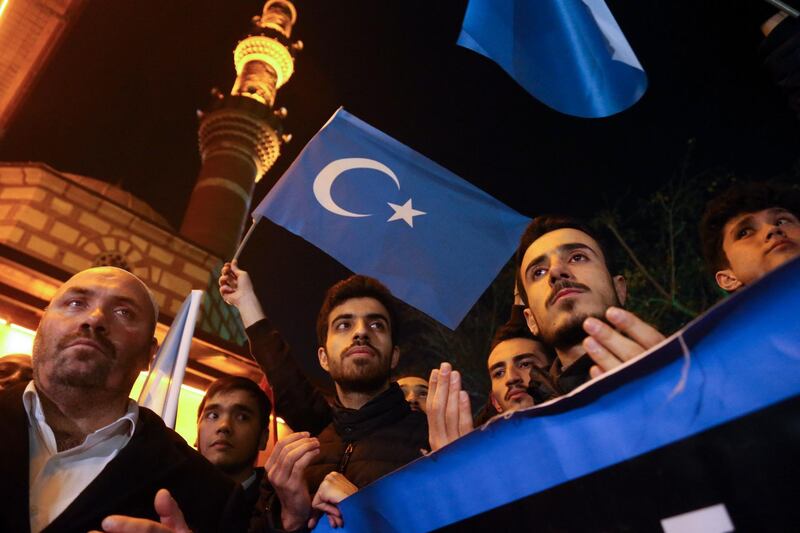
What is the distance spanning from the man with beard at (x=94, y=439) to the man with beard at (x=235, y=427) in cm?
138

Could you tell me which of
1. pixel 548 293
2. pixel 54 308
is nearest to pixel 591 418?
pixel 548 293

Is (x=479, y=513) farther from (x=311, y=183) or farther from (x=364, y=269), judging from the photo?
(x=311, y=183)

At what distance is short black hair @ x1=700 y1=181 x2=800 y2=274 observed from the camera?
298 cm

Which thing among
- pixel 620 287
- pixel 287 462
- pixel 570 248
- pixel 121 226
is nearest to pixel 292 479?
pixel 287 462

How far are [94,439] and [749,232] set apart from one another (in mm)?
2981

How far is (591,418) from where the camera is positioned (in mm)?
1478

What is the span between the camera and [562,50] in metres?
3.75

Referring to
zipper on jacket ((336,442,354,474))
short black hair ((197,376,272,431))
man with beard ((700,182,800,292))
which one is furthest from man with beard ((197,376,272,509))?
man with beard ((700,182,800,292))

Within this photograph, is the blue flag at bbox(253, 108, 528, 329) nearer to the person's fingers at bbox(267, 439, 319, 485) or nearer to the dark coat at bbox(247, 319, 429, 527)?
the dark coat at bbox(247, 319, 429, 527)

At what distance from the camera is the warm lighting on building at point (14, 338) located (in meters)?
5.54

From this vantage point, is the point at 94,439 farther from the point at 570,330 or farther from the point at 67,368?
the point at 570,330

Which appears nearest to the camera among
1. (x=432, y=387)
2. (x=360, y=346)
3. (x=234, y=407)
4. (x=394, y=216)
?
(x=432, y=387)

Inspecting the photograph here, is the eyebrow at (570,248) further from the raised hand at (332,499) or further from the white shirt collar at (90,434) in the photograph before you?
the white shirt collar at (90,434)

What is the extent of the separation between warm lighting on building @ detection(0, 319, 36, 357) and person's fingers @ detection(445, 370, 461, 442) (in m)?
5.03
